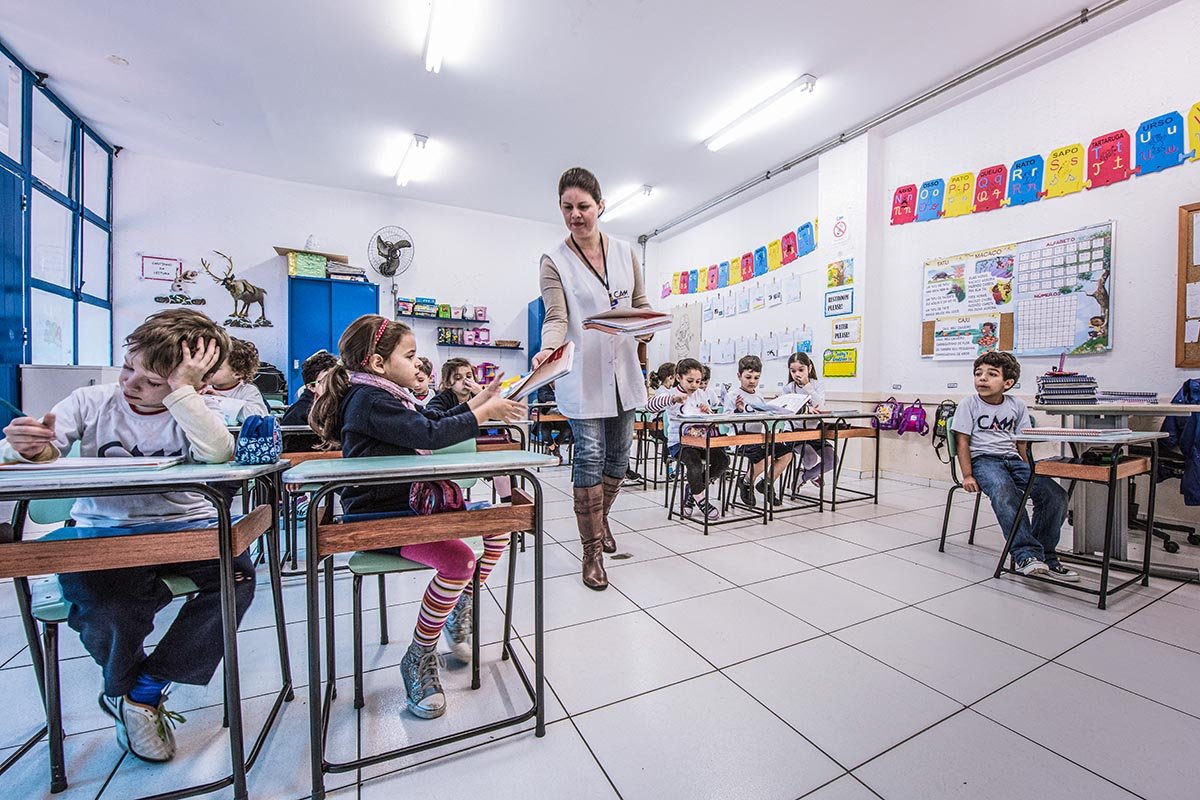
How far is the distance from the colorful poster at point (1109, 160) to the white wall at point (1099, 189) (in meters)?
0.05

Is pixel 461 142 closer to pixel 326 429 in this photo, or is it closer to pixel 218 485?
pixel 326 429

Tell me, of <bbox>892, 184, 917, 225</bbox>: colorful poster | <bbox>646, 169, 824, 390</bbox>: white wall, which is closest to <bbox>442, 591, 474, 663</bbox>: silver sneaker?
<bbox>646, 169, 824, 390</bbox>: white wall

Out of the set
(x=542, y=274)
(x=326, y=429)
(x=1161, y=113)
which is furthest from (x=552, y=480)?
(x=1161, y=113)

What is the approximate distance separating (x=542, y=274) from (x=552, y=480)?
2.62 m

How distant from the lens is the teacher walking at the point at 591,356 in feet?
6.33

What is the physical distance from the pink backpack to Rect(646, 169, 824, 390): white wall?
1.01 m

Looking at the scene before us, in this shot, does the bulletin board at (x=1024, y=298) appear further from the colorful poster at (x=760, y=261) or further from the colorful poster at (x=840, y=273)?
the colorful poster at (x=760, y=261)

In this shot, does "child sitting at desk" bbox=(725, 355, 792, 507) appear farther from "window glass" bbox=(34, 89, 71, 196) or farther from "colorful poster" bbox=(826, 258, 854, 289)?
"window glass" bbox=(34, 89, 71, 196)

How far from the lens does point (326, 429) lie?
125 cm

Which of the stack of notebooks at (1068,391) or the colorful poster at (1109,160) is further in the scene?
the colorful poster at (1109,160)

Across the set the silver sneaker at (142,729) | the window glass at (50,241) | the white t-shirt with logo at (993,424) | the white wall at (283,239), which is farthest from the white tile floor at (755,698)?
the white wall at (283,239)

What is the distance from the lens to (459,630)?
1510 mm

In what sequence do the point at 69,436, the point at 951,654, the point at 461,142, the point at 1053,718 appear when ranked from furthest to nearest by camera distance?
the point at 461,142 < the point at 951,654 < the point at 1053,718 < the point at 69,436

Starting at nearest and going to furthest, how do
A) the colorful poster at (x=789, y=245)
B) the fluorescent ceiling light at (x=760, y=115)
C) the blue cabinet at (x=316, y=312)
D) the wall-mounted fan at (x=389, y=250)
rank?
the fluorescent ceiling light at (x=760, y=115) < the colorful poster at (x=789, y=245) < the blue cabinet at (x=316, y=312) < the wall-mounted fan at (x=389, y=250)
